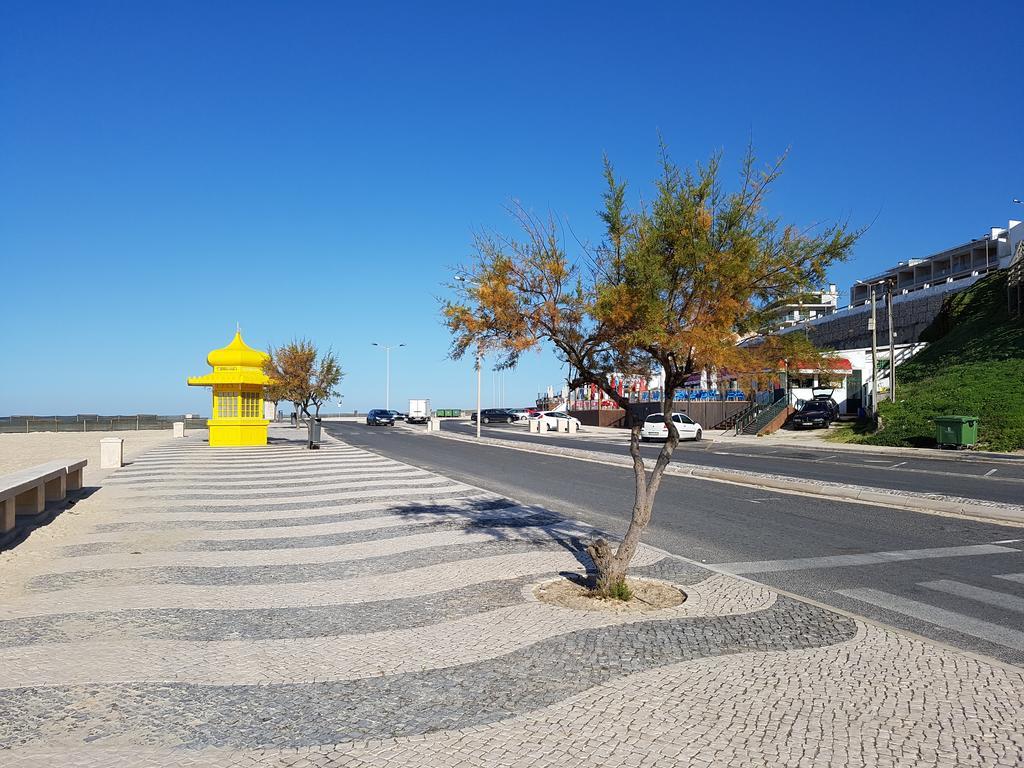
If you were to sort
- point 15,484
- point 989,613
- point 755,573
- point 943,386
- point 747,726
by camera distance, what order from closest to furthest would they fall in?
point 747,726
point 989,613
point 755,573
point 15,484
point 943,386

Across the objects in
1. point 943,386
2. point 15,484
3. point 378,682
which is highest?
point 943,386

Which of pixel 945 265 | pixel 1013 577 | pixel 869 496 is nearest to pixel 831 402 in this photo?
pixel 869 496

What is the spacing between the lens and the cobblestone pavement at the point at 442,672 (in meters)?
3.98

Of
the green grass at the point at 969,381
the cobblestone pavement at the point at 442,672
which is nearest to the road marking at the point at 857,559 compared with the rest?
the cobblestone pavement at the point at 442,672

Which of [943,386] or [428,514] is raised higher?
[943,386]

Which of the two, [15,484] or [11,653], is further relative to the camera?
[15,484]

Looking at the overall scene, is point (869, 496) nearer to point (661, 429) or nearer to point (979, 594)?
point (979, 594)

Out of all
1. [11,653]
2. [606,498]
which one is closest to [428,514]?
[606,498]

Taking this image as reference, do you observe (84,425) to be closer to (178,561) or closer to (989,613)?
(178,561)

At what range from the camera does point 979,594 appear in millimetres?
7168

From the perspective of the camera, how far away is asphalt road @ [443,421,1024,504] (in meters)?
15.6

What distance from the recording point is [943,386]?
111ft

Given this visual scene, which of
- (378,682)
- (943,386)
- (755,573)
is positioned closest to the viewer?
(378,682)

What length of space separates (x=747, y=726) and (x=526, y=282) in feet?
15.0
